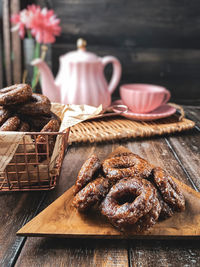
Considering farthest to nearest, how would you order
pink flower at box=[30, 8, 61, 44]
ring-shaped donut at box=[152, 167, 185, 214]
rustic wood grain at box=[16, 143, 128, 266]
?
pink flower at box=[30, 8, 61, 44], ring-shaped donut at box=[152, 167, 185, 214], rustic wood grain at box=[16, 143, 128, 266]

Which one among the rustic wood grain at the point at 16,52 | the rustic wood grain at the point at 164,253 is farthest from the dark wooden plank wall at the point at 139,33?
the rustic wood grain at the point at 164,253

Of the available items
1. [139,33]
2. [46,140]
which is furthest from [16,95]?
[139,33]

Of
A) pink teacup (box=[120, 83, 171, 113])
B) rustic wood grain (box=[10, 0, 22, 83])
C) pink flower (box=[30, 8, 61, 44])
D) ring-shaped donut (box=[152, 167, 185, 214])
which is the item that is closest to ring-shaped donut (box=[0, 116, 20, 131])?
ring-shaped donut (box=[152, 167, 185, 214])

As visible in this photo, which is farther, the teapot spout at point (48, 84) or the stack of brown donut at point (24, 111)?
the teapot spout at point (48, 84)

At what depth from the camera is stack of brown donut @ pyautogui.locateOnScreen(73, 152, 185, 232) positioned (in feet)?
1.89

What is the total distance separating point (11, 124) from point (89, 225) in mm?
368

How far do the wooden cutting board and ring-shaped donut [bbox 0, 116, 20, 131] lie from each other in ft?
0.84

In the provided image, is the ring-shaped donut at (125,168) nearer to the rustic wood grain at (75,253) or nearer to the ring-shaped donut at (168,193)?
the ring-shaped donut at (168,193)

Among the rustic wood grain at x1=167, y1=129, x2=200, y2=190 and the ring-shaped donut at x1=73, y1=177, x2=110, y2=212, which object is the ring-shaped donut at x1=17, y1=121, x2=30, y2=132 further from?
the rustic wood grain at x1=167, y1=129, x2=200, y2=190

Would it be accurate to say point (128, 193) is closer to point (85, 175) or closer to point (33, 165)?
point (85, 175)

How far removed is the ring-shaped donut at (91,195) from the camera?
63cm

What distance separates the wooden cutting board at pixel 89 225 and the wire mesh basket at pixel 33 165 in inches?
5.3

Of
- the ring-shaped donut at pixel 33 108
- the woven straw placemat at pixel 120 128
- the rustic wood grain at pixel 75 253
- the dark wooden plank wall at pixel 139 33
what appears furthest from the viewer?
the dark wooden plank wall at pixel 139 33

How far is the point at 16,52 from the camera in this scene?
2.12 m
